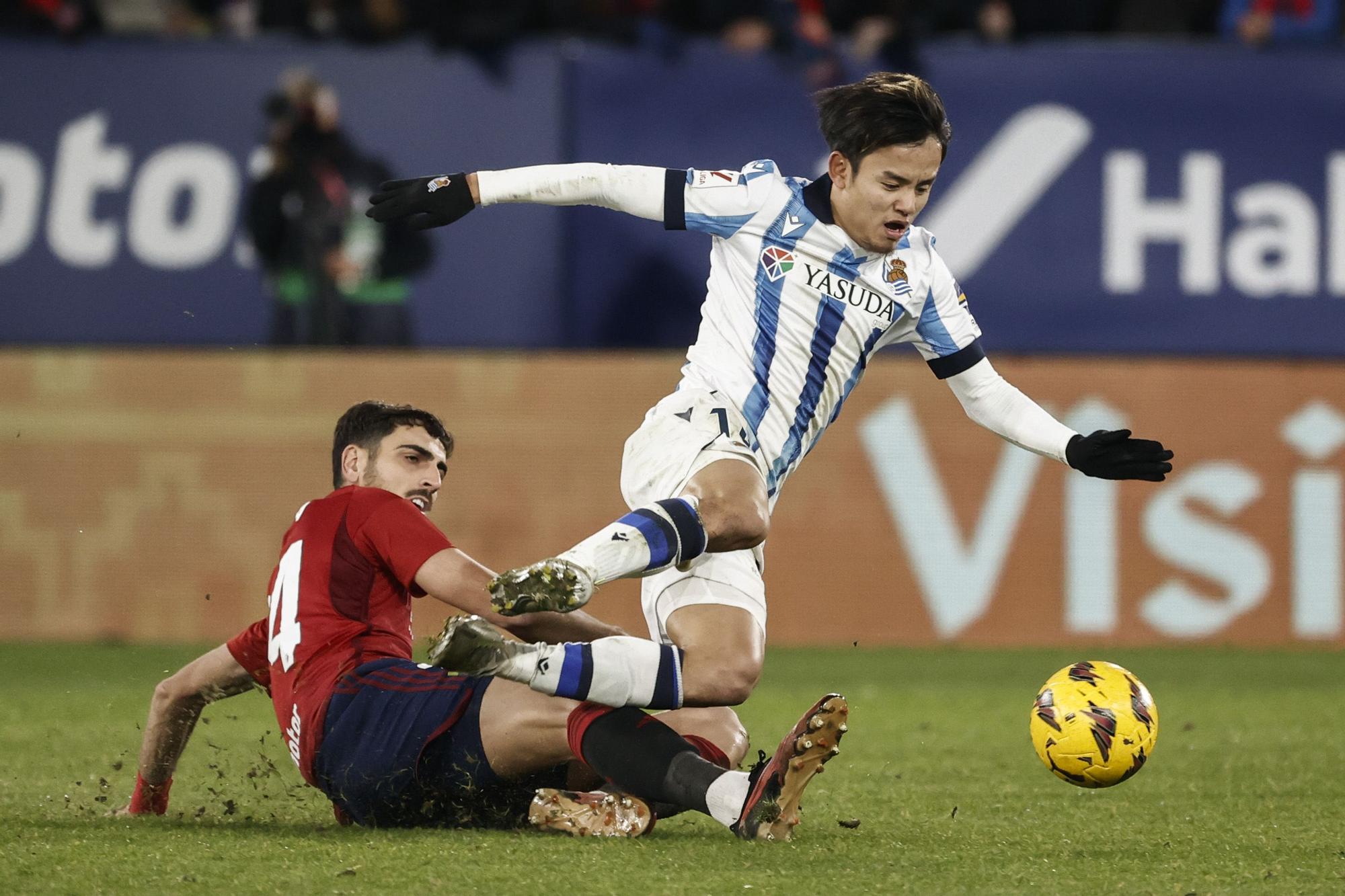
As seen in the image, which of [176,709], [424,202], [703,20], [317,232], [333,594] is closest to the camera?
[333,594]

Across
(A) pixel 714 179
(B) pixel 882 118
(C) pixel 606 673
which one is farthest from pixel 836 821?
(B) pixel 882 118

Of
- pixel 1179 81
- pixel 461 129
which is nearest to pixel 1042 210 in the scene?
pixel 1179 81

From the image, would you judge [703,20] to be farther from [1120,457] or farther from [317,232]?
[1120,457]

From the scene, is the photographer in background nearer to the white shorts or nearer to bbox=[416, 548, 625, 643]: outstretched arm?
the white shorts

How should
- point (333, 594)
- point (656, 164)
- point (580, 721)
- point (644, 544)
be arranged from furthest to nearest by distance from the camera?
point (656, 164) → point (333, 594) → point (580, 721) → point (644, 544)

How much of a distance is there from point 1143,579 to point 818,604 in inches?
70.9

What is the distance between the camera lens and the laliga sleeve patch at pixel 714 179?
4824 millimetres

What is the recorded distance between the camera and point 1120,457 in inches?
192

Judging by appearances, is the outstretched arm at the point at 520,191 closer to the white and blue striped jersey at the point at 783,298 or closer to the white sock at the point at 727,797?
the white and blue striped jersey at the point at 783,298

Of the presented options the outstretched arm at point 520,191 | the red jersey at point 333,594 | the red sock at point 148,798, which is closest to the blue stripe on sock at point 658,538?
the red jersey at point 333,594

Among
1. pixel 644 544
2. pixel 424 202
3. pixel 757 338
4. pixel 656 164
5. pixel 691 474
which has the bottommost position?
pixel 644 544

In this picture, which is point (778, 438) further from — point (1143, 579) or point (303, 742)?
point (1143, 579)

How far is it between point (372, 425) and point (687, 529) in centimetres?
93

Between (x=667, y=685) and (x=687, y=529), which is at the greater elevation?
(x=687, y=529)
